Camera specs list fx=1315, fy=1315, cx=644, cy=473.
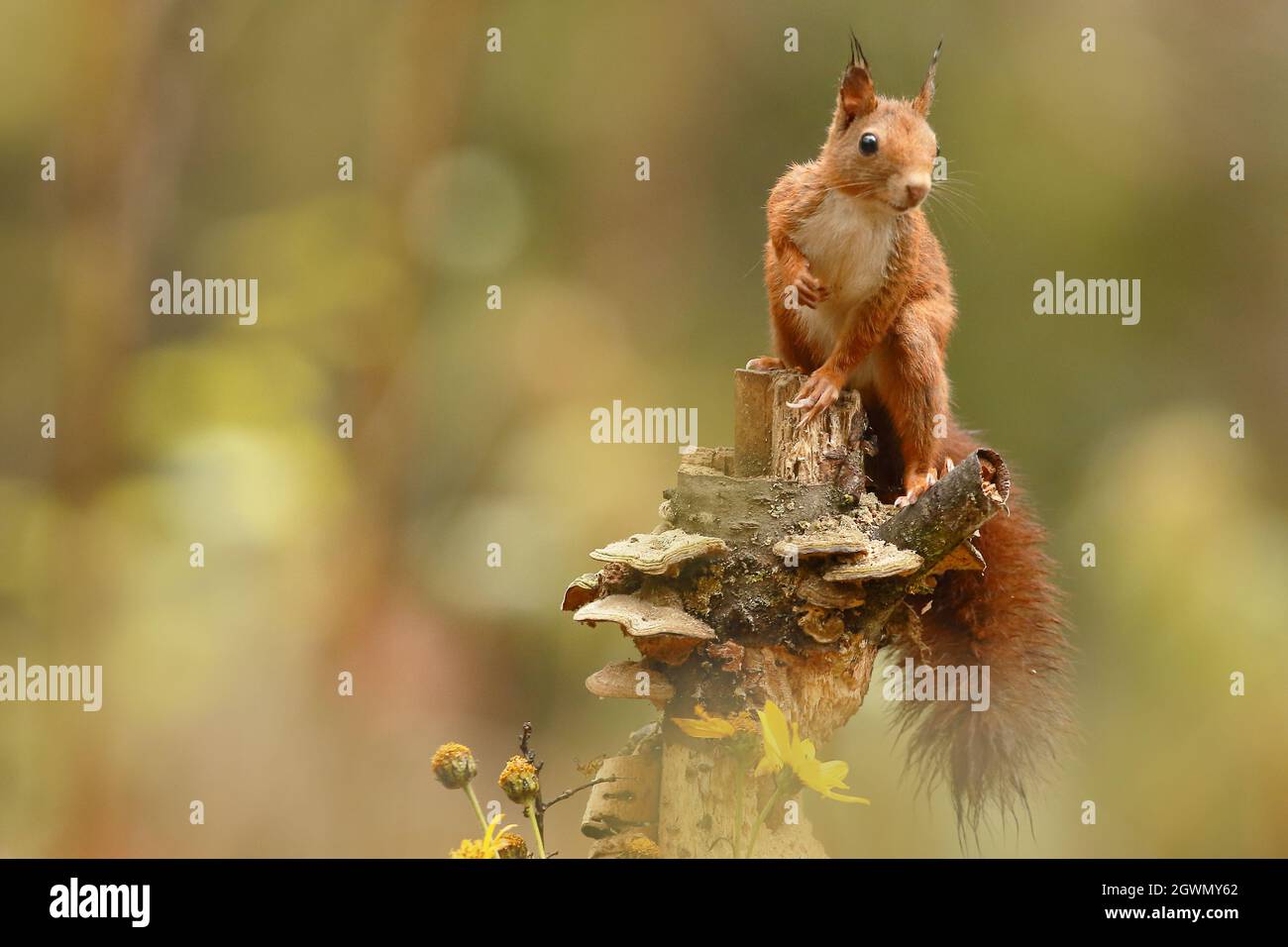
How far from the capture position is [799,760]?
2186 millimetres

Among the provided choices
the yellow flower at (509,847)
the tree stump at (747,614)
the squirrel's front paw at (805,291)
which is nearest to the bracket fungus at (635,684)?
the tree stump at (747,614)

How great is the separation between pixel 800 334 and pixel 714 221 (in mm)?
1807

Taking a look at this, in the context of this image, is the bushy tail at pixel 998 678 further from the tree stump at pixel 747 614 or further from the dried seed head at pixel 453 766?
the dried seed head at pixel 453 766

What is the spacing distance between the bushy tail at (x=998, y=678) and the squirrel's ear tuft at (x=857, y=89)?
927 millimetres

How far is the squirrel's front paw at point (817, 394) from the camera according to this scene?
2.53m

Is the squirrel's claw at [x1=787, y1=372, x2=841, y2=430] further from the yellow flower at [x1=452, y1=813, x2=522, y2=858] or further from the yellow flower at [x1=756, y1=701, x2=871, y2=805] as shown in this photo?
the yellow flower at [x1=452, y1=813, x2=522, y2=858]

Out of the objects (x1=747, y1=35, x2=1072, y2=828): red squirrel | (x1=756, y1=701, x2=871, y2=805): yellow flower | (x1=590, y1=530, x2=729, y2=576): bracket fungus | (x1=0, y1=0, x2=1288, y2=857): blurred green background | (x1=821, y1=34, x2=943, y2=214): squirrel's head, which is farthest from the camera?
(x1=0, y1=0, x2=1288, y2=857): blurred green background

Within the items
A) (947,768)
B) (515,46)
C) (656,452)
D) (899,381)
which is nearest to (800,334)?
(899,381)

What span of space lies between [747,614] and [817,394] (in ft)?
1.53

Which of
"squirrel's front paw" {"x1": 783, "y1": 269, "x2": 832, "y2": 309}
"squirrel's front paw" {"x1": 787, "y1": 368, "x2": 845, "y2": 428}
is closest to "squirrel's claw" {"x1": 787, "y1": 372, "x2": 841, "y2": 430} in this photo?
"squirrel's front paw" {"x1": 787, "y1": 368, "x2": 845, "y2": 428}

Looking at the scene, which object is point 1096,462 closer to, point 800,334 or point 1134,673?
point 1134,673

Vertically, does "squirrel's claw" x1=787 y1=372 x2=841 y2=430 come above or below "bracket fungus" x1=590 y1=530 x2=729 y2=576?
above

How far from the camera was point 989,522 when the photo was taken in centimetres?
285

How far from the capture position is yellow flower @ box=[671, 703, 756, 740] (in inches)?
90.8
